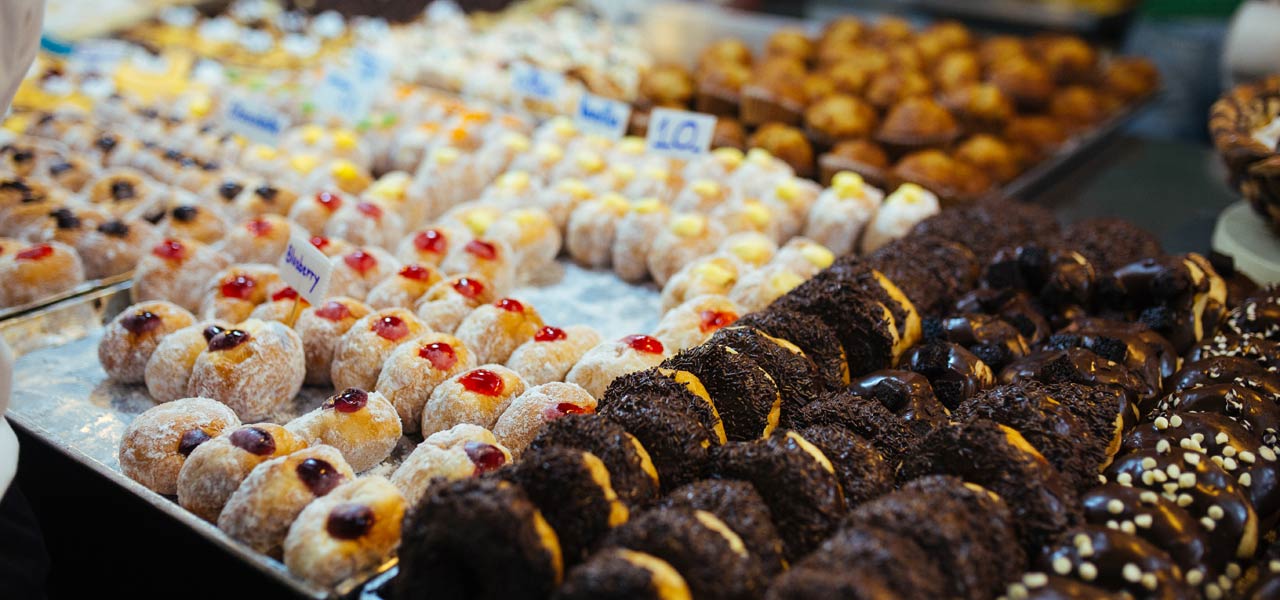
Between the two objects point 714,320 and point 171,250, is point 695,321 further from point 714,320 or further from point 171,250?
point 171,250

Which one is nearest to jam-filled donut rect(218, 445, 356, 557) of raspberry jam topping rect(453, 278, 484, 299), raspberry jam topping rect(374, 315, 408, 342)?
raspberry jam topping rect(374, 315, 408, 342)

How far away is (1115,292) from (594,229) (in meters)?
1.84

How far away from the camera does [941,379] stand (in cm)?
242

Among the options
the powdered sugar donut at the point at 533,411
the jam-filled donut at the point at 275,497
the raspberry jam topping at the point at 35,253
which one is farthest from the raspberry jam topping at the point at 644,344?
the raspberry jam topping at the point at 35,253

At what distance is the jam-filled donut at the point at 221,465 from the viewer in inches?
85.1

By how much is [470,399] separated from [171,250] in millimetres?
1404

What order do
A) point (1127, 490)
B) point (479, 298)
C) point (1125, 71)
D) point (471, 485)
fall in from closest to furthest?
point (471, 485) < point (1127, 490) < point (479, 298) < point (1125, 71)

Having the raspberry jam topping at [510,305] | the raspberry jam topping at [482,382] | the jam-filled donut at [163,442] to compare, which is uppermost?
the raspberry jam topping at [510,305]

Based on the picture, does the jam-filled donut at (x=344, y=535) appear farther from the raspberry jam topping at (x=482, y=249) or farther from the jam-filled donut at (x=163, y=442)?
the raspberry jam topping at (x=482, y=249)

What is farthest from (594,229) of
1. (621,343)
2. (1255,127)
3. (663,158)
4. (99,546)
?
(1255,127)

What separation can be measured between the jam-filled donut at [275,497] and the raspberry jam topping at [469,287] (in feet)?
3.26

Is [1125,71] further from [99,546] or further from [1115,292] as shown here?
[99,546]

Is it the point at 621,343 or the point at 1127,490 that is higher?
the point at 1127,490

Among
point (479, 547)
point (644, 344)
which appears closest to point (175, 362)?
point (644, 344)
